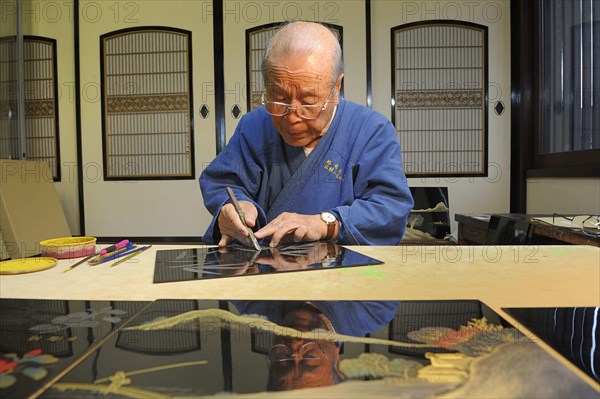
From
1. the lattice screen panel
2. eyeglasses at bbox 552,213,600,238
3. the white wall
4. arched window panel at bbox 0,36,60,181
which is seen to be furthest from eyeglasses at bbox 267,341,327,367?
arched window panel at bbox 0,36,60,181

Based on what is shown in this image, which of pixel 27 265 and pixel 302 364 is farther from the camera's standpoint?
pixel 27 265

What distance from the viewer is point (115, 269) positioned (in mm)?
906

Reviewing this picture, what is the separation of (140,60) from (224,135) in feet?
3.25

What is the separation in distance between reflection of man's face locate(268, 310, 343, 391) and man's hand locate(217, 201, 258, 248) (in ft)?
2.32

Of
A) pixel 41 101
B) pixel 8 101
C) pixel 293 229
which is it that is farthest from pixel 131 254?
pixel 41 101

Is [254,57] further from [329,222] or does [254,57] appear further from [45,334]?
[45,334]

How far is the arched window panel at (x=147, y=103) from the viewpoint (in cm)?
404

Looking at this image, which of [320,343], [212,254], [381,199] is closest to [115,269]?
[212,254]

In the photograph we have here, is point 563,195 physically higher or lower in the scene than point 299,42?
lower

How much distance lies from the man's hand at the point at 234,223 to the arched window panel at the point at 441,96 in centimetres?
283

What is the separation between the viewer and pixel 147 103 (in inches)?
162

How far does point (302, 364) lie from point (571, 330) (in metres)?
0.31

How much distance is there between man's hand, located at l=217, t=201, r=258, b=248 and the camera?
1.21 m

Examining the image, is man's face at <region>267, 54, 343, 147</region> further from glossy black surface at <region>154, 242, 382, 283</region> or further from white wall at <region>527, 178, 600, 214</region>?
white wall at <region>527, 178, 600, 214</region>
